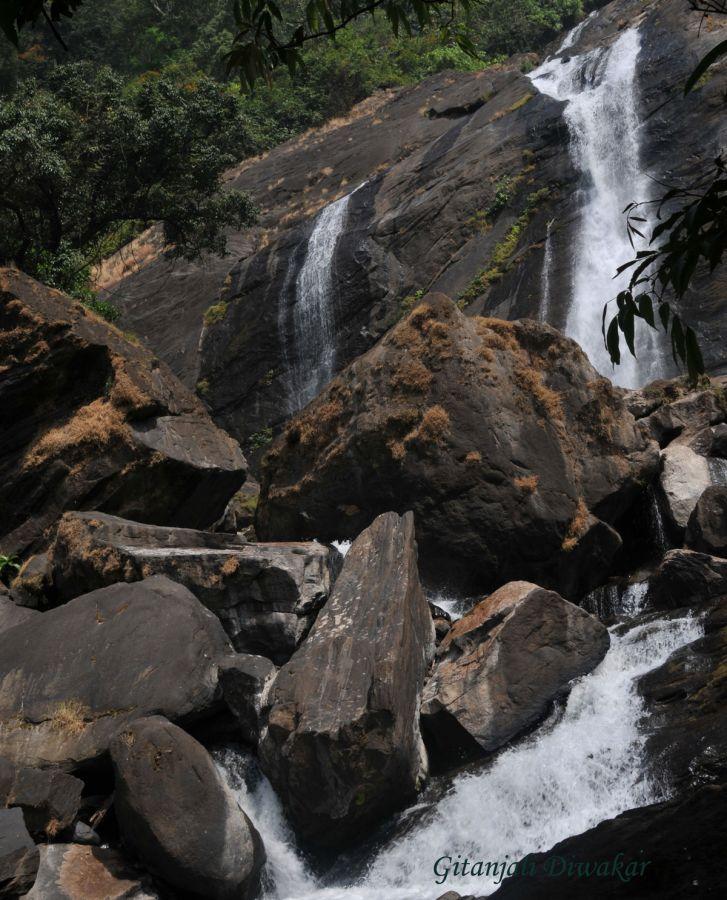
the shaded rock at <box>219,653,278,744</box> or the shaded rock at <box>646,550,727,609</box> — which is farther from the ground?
the shaded rock at <box>219,653,278,744</box>

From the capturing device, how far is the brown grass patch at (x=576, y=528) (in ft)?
36.3

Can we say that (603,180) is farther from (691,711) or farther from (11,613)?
(11,613)

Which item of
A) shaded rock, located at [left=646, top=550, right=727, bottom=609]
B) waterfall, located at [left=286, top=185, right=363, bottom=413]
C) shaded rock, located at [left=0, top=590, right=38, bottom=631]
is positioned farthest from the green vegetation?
shaded rock, located at [left=0, top=590, right=38, bottom=631]

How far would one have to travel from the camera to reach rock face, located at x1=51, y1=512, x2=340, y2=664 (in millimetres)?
9617

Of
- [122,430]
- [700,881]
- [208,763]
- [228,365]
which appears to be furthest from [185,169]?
[700,881]

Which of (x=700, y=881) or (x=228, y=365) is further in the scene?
(x=228, y=365)

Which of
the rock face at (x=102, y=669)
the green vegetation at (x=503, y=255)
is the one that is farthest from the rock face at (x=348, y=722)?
the green vegetation at (x=503, y=255)

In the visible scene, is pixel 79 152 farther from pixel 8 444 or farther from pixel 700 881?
pixel 700 881

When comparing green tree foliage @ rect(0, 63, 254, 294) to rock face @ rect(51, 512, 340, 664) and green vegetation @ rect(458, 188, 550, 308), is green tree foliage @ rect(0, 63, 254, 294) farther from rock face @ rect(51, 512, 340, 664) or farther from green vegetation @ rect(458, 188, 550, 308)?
rock face @ rect(51, 512, 340, 664)

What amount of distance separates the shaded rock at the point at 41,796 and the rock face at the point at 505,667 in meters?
3.18

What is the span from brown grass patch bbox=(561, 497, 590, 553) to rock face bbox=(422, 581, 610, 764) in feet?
6.17

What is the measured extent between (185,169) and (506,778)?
16871mm

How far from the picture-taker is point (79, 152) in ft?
63.2

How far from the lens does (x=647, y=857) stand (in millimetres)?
5773
